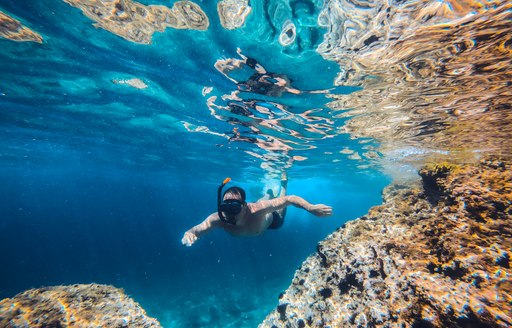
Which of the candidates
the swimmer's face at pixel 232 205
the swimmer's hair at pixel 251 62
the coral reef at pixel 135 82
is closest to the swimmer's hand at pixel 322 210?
the swimmer's face at pixel 232 205

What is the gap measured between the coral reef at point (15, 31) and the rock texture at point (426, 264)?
12514 mm

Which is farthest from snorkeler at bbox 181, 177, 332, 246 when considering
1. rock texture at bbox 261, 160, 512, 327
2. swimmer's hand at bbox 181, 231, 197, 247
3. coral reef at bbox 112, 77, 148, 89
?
coral reef at bbox 112, 77, 148, 89

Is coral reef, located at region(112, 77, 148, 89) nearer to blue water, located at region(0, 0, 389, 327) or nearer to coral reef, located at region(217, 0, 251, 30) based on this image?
blue water, located at region(0, 0, 389, 327)

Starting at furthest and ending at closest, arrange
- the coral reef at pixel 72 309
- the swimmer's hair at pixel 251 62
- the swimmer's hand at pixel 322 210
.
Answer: the swimmer's hair at pixel 251 62 < the swimmer's hand at pixel 322 210 < the coral reef at pixel 72 309

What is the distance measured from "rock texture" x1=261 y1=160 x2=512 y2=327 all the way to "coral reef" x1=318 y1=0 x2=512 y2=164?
3692 mm

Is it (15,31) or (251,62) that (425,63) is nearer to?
(251,62)

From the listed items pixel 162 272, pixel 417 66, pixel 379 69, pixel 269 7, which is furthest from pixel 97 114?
pixel 162 272

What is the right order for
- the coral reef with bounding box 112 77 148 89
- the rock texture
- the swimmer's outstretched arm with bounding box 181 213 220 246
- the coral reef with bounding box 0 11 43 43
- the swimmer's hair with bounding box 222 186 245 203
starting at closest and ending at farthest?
the rock texture
the swimmer's hair with bounding box 222 186 245 203
the swimmer's outstretched arm with bounding box 181 213 220 246
the coral reef with bounding box 0 11 43 43
the coral reef with bounding box 112 77 148 89

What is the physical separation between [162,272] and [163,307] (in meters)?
12.2

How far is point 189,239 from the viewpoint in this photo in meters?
6.02

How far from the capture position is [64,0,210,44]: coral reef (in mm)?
6715

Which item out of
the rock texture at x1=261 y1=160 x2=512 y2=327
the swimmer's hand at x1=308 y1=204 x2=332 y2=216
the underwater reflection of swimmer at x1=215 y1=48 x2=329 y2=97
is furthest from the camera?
the underwater reflection of swimmer at x1=215 y1=48 x2=329 y2=97

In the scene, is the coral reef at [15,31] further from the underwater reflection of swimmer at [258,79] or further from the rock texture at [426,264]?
the rock texture at [426,264]

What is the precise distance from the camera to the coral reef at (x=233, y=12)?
6.23 metres
